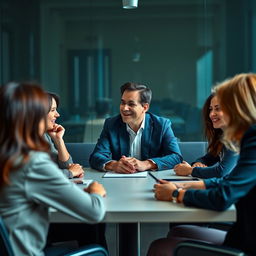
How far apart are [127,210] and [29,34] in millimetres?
4995

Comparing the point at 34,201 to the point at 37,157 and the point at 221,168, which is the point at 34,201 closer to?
the point at 37,157

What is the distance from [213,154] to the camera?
338cm

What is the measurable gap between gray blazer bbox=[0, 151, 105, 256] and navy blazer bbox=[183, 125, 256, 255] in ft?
1.76

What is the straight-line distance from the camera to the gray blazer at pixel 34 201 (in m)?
1.85

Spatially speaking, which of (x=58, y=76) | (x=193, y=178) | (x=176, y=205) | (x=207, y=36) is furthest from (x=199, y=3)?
(x=176, y=205)

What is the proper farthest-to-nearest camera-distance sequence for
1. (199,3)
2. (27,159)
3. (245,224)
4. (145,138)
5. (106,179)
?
(199,3), (145,138), (106,179), (245,224), (27,159)

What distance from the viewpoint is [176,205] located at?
222 centimetres

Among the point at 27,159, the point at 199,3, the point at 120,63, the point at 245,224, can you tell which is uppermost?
the point at 199,3

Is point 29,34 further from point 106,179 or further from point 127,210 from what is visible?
point 127,210

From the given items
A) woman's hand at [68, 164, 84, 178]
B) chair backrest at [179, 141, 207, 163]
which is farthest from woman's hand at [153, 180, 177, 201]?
chair backrest at [179, 141, 207, 163]

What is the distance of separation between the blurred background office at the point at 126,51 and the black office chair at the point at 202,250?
4.62m

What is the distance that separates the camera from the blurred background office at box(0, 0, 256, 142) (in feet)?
21.7

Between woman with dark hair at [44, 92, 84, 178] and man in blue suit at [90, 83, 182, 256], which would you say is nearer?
woman with dark hair at [44, 92, 84, 178]

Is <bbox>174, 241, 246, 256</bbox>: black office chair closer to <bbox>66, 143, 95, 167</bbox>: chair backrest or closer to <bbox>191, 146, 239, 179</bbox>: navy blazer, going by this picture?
<bbox>191, 146, 239, 179</bbox>: navy blazer
